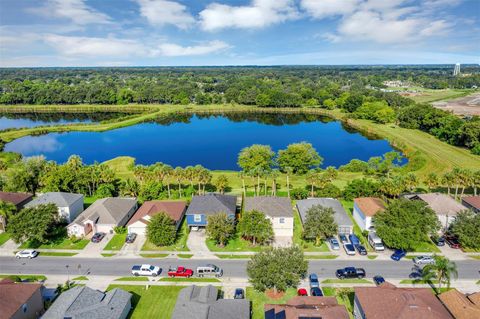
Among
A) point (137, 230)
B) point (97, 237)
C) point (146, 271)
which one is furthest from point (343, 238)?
point (97, 237)

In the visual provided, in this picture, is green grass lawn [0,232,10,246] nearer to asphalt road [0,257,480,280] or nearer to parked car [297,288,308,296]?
asphalt road [0,257,480,280]

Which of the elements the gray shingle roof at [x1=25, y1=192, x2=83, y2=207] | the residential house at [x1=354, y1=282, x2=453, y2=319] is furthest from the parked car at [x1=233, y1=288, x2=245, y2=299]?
the gray shingle roof at [x1=25, y1=192, x2=83, y2=207]

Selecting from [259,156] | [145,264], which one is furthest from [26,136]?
[145,264]

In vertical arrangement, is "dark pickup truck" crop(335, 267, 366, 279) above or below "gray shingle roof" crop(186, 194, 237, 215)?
below

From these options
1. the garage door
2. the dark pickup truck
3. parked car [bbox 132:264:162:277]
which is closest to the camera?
the dark pickup truck

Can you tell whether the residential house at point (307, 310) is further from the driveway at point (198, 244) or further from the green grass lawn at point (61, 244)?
the green grass lawn at point (61, 244)

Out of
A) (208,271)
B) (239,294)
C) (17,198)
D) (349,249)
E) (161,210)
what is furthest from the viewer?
(17,198)

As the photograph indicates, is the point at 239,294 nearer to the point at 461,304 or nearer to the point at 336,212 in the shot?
the point at 461,304
